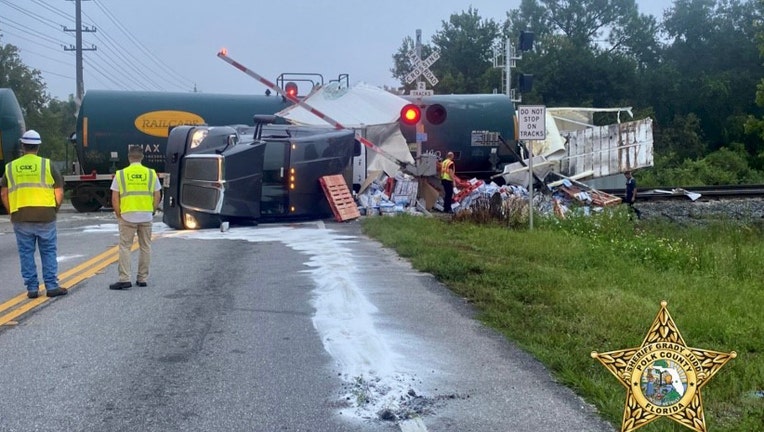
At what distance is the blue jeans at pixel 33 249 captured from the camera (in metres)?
9.55

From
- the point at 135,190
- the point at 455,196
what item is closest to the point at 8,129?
the point at 455,196

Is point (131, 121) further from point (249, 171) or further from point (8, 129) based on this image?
point (249, 171)

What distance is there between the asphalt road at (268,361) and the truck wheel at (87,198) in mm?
15585

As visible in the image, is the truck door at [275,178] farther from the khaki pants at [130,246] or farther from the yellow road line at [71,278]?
the khaki pants at [130,246]

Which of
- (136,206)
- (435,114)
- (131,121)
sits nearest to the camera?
(136,206)

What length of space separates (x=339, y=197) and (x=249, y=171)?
246cm

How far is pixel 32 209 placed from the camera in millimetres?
9539

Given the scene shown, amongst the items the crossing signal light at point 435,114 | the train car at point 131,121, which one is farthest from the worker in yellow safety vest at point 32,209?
the crossing signal light at point 435,114

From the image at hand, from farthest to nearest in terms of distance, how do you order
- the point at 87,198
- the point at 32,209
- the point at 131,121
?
the point at 87,198 → the point at 131,121 → the point at 32,209

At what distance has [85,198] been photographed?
27047mm

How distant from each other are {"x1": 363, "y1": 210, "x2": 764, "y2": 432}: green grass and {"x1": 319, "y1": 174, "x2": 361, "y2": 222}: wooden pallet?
206 centimetres

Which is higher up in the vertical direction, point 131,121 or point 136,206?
point 131,121

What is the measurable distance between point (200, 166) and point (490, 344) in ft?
37.8

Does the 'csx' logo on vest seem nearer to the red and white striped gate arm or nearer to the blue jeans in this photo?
the blue jeans
